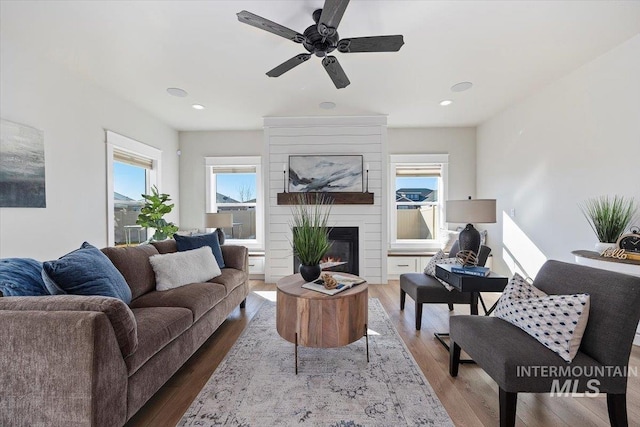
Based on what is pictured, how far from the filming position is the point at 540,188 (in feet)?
10.9

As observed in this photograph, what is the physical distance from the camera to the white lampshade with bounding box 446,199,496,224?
2404 mm

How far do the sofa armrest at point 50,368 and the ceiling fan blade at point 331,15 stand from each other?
197 centimetres

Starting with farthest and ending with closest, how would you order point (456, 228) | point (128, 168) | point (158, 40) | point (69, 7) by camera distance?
point (456, 228), point (128, 168), point (158, 40), point (69, 7)

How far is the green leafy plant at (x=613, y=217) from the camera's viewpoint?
238 centimetres

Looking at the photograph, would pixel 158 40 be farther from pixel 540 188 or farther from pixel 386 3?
pixel 540 188

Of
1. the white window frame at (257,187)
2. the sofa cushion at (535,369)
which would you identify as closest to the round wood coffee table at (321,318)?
the sofa cushion at (535,369)

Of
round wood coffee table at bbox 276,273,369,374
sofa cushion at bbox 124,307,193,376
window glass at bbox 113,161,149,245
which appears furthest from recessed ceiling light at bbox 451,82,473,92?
window glass at bbox 113,161,149,245

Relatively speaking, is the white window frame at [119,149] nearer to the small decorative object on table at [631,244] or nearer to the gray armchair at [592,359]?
the gray armchair at [592,359]

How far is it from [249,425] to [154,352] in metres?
0.68

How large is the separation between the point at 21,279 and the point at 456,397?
104 inches

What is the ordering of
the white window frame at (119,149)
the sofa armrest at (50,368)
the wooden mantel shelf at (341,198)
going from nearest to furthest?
the sofa armrest at (50,368) < the white window frame at (119,149) < the wooden mantel shelf at (341,198)

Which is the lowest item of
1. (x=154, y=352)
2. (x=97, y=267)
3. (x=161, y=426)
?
(x=161, y=426)

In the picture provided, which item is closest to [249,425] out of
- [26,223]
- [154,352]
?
[154,352]

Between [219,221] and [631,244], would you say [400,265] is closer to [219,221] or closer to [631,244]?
[631,244]
